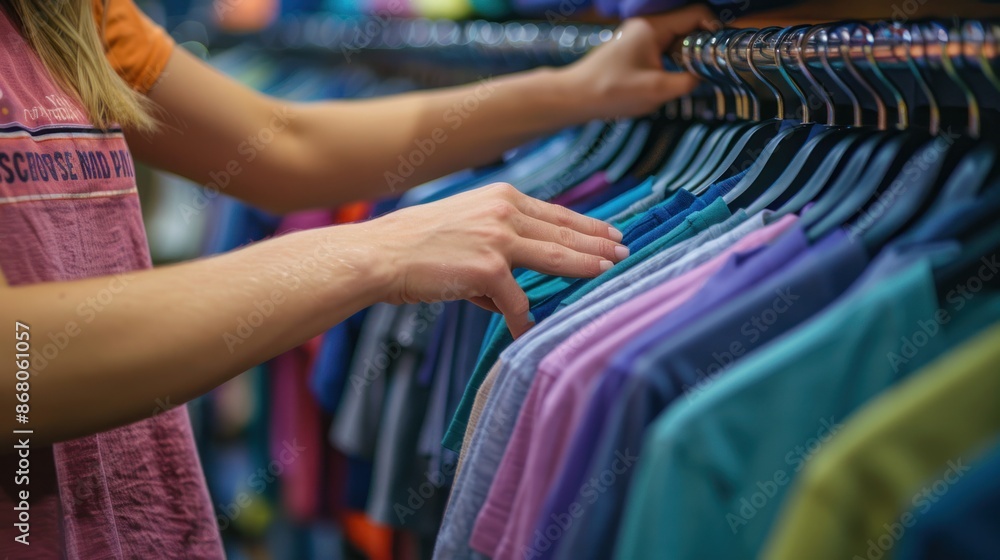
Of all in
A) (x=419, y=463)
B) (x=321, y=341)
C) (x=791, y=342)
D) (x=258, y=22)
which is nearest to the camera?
(x=791, y=342)

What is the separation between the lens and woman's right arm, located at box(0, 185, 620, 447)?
0.61m

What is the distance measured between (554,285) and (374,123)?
0.45 meters

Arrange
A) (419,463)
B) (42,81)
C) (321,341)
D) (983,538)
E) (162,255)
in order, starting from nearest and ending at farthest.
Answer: (983,538) → (42,81) → (419,463) → (321,341) → (162,255)

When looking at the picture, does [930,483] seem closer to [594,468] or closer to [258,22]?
[594,468]

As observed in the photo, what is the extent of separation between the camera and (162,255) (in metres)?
1.69

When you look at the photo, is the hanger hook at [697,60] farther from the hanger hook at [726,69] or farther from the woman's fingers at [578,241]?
the woman's fingers at [578,241]

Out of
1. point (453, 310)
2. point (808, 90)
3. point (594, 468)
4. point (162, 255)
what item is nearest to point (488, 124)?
point (453, 310)

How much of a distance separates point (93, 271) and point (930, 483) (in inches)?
29.8

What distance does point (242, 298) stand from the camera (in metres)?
0.64

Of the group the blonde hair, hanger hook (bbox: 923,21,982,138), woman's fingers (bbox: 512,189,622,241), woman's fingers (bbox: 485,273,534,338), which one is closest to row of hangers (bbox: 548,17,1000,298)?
hanger hook (bbox: 923,21,982,138)

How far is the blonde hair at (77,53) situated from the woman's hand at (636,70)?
51 cm

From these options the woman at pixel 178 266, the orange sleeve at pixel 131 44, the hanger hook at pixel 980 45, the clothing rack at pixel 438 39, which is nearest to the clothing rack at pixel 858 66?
the hanger hook at pixel 980 45

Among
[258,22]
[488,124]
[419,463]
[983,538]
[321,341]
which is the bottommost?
[419,463]

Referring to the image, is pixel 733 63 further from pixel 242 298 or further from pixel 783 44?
pixel 242 298
